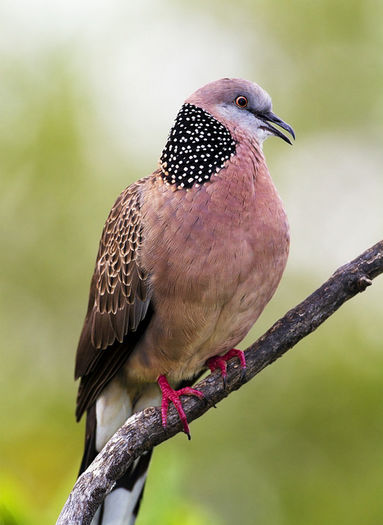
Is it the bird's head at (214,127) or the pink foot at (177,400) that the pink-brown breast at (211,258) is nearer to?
the bird's head at (214,127)

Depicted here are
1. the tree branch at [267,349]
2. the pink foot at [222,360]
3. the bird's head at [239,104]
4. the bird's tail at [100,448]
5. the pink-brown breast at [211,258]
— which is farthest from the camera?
the bird's tail at [100,448]

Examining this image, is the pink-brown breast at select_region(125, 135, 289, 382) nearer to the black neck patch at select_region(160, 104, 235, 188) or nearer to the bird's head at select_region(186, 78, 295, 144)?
the black neck patch at select_region(160, 104, 235, 188)

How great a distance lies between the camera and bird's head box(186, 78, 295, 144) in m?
4.24

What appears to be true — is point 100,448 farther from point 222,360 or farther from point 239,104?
point 239,104

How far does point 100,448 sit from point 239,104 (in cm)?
230

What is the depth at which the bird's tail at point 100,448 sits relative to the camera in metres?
4.51

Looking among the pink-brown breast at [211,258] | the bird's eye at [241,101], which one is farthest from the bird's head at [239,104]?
the pink-brown breast at [211,258]

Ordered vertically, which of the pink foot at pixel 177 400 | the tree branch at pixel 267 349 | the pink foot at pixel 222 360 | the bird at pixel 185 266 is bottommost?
the tree branch at pixel 267 349

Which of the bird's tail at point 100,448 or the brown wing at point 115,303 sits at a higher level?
the brown wing at point 115,303

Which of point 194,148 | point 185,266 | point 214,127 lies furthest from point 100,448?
point 214,127

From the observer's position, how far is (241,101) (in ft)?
14.0

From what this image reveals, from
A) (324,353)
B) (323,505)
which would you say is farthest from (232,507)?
(324,353)

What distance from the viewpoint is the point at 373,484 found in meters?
5.84

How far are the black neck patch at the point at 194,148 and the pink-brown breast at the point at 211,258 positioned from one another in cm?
6
